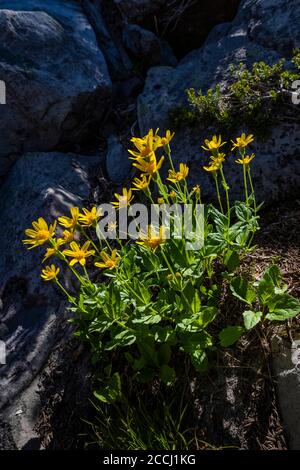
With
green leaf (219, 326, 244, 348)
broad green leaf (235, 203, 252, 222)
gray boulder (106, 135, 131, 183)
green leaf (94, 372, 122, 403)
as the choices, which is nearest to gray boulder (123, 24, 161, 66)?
gray boulder (106, 135, 131, 183)

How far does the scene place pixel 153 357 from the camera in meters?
2.81

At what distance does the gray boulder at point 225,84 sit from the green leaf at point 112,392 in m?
1.76

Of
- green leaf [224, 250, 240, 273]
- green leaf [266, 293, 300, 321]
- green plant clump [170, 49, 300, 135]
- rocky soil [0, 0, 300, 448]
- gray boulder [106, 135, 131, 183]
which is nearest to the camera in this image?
green leaf [266, 293, 300, 321]

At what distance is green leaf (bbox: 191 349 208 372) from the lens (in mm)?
2645

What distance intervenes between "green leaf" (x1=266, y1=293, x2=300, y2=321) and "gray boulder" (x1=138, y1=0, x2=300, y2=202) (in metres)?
1.23

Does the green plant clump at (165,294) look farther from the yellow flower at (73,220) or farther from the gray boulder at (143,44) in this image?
the gray boulder at (143,44)

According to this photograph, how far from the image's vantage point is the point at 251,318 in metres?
2.60

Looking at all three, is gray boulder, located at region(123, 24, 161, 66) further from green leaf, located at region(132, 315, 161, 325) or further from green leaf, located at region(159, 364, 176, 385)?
green leaf, located at region(159, 364, 176, 385)

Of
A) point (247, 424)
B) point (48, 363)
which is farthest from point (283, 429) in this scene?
point (48, 363)

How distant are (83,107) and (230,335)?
3.09 m

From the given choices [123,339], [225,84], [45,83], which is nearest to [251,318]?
[123,339]

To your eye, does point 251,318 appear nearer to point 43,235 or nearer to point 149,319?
point 149,319

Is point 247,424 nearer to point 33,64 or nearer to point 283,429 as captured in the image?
point 283,429

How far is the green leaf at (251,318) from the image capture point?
255 centimetres
